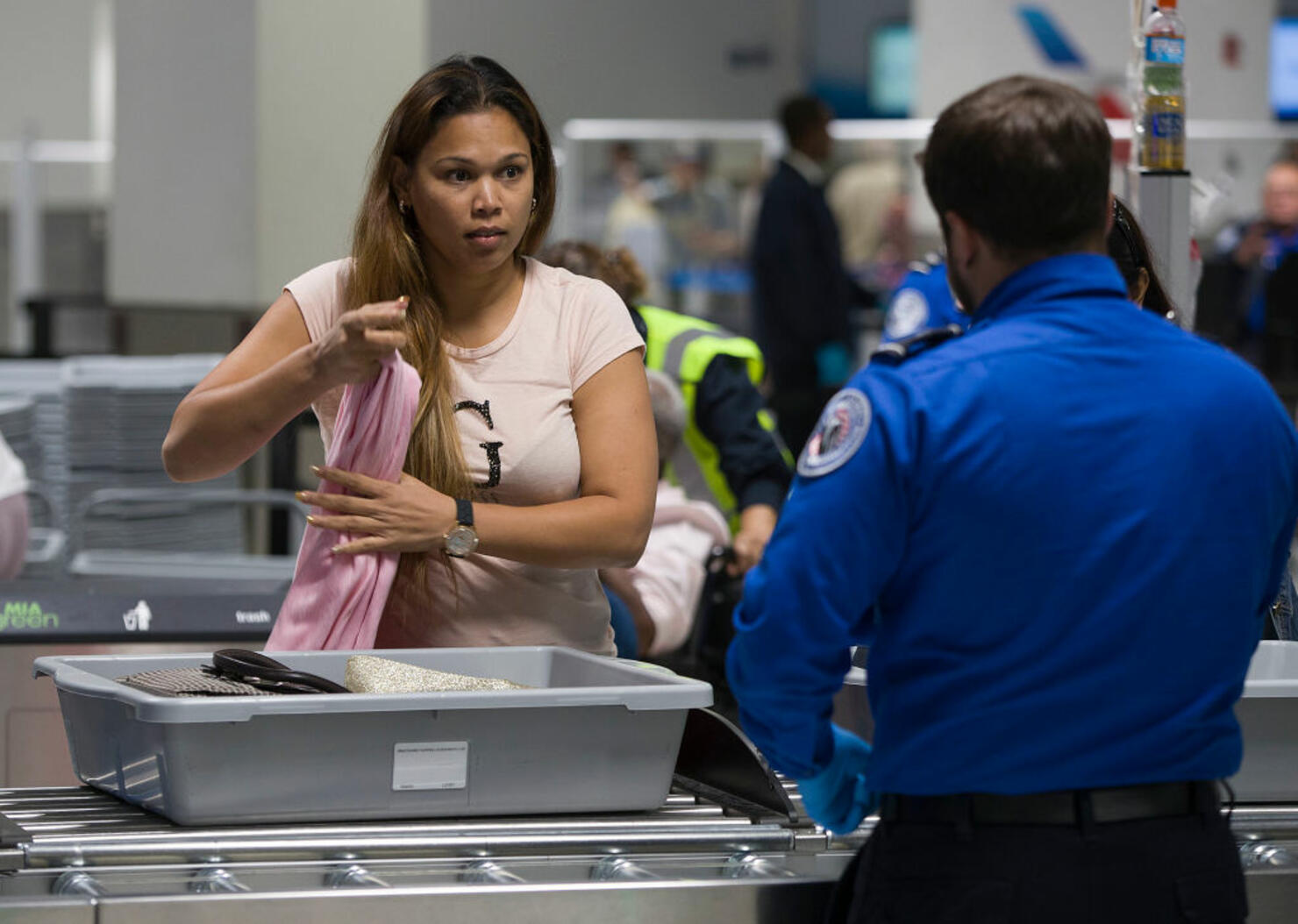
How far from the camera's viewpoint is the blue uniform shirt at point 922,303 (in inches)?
144

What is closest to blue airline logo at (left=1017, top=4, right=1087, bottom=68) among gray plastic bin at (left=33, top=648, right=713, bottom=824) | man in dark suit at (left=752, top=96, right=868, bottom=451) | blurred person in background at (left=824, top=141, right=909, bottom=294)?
blurred person in background at (left=824, top=141, right=909, bottom=294)

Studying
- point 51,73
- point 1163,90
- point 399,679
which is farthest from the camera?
point 51,73

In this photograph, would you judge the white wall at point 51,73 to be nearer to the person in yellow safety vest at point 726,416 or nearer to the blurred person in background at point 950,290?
the person in yellow safety vest at point 726,416

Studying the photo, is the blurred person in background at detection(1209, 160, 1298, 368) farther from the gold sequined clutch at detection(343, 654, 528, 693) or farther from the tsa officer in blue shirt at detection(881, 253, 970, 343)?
the gold sequined clutch at detection(343, 654, 528, 693)

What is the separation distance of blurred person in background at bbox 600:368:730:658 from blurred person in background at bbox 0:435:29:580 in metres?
1.22

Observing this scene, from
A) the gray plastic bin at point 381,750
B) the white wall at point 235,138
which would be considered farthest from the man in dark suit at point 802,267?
the gray plastic bin at point 381,750

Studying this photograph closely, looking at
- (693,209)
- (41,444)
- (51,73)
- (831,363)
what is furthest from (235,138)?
(51,73)

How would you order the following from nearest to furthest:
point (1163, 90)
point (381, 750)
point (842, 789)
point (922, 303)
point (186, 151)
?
point (842, 789) < point (381, 750) < point (1163, 90) < point (922, 303) < point (186, 151)

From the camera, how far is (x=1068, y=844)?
1540mm

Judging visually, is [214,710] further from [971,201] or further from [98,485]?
[98,485]

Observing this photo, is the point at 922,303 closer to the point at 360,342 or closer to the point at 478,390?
the point at 478,390

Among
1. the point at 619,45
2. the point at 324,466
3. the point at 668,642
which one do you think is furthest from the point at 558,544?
the point at 619,45

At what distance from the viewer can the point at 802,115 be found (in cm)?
815

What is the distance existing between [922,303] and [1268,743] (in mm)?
1869
